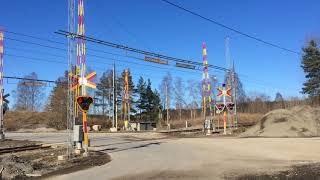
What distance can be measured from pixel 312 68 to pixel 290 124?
4034 centimetres

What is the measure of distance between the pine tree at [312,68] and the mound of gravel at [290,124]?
111 ft

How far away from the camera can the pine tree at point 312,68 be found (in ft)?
248

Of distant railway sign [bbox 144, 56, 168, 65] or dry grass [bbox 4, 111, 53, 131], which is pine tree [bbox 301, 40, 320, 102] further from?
dry grass [bbox 4, 111, 53, 131]

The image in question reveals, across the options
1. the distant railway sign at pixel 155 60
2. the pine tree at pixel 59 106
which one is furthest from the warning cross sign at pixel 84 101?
the pine tree at pixel 59 106

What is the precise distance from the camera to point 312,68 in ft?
251

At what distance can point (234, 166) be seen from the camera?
15672mm

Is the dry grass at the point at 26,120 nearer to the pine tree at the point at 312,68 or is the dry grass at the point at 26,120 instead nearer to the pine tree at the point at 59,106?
the pine tree at the point at 59,106

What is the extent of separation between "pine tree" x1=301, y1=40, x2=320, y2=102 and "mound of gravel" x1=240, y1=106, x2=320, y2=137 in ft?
111

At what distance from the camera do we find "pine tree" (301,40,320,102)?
75.5m

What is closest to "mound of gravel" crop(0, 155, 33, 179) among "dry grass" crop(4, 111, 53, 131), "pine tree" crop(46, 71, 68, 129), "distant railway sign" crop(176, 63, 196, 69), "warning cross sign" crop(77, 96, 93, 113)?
"warning cross sign" crop(77, 96, 93, 113)

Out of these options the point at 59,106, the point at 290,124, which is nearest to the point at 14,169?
the point at 290,124

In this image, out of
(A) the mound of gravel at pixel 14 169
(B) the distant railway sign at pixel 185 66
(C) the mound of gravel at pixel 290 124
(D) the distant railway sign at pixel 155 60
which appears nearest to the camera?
(A) the mound of gravel at pixel 14 169

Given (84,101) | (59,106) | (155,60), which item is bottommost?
(84,101)

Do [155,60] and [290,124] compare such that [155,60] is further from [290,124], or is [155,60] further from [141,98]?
[141,98]
